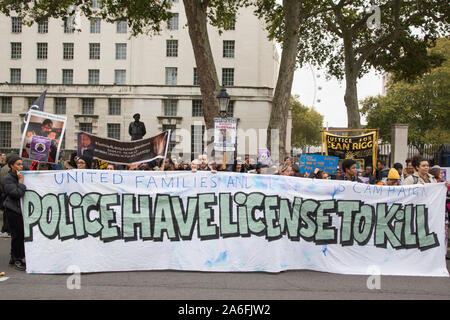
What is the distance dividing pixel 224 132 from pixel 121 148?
3.41 metres

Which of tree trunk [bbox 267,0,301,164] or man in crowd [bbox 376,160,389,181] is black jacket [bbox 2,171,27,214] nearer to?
tree trunk [bbox 267,0,301,164]

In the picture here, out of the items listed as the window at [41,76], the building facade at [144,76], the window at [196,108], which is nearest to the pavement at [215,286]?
the building facade at [144,76]

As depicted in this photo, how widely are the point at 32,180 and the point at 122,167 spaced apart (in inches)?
211

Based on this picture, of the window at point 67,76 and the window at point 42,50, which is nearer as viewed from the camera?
the window at point 67,76

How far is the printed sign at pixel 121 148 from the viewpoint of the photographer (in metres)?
9.99

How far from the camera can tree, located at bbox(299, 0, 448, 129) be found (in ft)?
71.6

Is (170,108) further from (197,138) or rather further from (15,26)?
(15,26)

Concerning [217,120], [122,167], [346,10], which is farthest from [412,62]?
[122,167]

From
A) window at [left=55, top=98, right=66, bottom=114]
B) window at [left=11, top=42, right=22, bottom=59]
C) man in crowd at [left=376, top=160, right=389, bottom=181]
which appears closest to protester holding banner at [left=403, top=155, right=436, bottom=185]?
man in crowd at [left=376, top=160, right=389, bottom=181]

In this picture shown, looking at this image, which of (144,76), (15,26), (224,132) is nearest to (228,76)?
(144,76)

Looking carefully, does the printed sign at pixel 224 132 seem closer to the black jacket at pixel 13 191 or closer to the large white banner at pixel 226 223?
the large white banner at pixel 226 223

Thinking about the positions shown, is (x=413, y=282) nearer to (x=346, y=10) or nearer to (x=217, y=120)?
(x=217, y=120)

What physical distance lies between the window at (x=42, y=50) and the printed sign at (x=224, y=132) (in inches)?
1539

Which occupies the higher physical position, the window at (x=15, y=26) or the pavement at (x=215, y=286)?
the window at (x=15, y=26)
